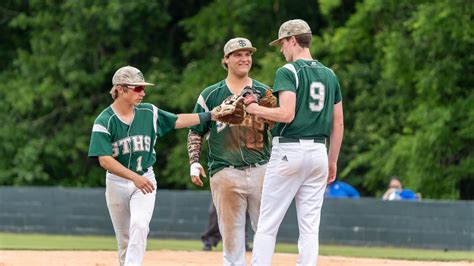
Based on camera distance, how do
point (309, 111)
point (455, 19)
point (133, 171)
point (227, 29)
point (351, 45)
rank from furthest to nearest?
point (227, 29) < point (351, 45) < point (455, 19) < point (133, 171) < point (309, 111)

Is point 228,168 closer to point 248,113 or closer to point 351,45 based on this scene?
point 248,113

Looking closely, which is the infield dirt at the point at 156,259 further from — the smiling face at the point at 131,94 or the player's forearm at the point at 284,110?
the player's forearm at the point at 284,110

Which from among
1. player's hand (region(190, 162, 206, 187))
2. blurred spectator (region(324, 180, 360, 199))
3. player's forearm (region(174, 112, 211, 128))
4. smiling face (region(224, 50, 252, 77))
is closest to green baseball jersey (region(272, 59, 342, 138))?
smiling face (region(224, 50, 252, 77))

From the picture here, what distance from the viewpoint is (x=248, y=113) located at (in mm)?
9711

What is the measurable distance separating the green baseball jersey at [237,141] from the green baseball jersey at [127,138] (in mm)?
501

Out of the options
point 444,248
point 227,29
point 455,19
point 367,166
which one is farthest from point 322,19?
point 444,248

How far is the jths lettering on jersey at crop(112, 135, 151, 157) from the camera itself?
1005 cm

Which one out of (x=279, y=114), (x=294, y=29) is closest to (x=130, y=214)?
(x=279, y=114)

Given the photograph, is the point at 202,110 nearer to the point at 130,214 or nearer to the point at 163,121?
the point at 163,121

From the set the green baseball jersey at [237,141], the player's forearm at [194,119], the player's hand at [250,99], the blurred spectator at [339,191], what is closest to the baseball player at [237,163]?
the green baseball jersey at [237,141]

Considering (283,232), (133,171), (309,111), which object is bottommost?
(283,232)

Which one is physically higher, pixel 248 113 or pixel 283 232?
pixel 248 113

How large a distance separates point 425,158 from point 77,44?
10.6m

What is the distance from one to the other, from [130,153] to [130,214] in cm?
56
